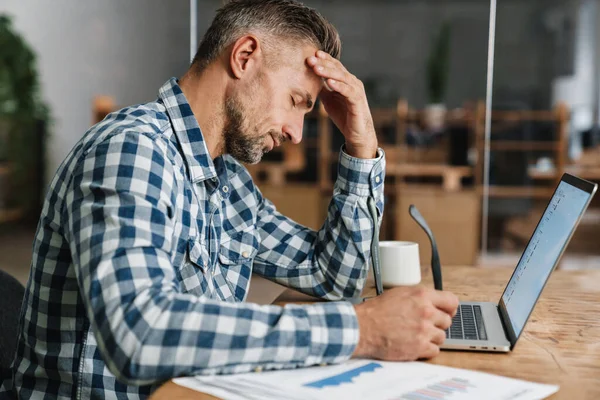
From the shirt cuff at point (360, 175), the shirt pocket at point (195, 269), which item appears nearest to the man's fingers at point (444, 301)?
the shirt pocket at point (195, 269)

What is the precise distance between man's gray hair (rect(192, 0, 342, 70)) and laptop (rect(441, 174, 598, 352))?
0.54m

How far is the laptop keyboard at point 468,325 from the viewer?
1.14 m

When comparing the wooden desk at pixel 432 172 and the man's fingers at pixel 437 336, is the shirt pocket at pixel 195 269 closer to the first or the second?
the man's fingers at pixel 437 336

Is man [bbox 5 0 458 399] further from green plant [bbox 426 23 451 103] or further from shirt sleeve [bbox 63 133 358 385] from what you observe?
green plant [bbox 426 23 451 103]

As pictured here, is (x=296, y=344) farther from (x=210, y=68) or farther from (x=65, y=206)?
(x=210, y=68)

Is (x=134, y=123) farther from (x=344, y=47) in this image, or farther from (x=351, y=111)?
(x=344, y=47)

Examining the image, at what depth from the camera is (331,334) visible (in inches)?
37.6

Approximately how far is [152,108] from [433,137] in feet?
9.38

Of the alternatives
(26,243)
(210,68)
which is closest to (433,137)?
(26,243)

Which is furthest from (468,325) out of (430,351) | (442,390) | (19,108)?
(19,108)

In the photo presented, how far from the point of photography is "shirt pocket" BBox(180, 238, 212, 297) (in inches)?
49.0

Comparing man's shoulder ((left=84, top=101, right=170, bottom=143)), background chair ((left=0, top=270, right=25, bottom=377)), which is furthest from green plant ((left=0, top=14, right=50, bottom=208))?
man's shoulder ((left=84, top=101, right=170, bottom=143))

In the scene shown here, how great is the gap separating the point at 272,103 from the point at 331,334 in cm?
54

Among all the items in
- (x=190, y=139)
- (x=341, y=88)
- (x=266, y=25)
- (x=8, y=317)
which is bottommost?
(x=8, y=317)
